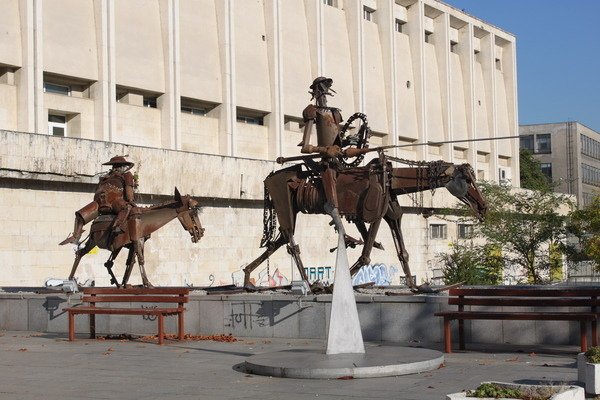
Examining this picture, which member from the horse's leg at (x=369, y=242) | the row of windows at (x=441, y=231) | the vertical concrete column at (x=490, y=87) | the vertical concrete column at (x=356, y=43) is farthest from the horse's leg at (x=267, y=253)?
the vertical concrete column at (x=490, y=87)

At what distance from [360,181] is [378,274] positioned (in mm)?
30943

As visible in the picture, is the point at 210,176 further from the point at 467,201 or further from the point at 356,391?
the point at 356,391

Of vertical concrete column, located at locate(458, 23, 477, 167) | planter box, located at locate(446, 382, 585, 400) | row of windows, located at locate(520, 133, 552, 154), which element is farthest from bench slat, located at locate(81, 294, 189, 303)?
row of windows, located at locate(520, 133, 552, 154)

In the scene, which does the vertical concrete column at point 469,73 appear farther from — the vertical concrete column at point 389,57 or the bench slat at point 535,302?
the bench slat at point 535,302

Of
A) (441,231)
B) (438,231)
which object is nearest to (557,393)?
(438,231)

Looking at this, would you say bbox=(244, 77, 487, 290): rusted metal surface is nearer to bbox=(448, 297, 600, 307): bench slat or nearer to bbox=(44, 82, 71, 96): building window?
bbox=(448, 297, 600, 307): bench slat

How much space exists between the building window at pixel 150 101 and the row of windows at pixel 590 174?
74650mm

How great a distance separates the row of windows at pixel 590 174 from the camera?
108 metres

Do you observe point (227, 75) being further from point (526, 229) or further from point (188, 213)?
point (188, 213)

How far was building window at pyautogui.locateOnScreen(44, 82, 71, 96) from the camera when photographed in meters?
37.4

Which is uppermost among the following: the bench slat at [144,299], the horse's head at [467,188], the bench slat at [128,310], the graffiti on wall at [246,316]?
the horse's head at [467,188]

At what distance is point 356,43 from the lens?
53.6 m

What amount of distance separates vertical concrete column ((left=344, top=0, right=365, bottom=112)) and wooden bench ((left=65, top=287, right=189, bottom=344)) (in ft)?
118

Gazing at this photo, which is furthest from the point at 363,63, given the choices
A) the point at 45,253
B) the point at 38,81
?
the point at 45,253
